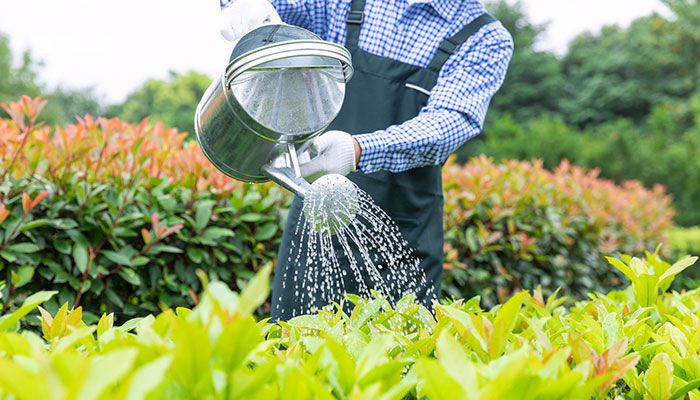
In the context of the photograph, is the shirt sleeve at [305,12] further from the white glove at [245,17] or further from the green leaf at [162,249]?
the green leaf at [162,249]

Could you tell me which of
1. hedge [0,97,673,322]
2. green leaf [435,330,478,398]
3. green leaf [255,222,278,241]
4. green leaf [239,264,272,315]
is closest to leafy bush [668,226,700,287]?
hedge [0,97,673,322]

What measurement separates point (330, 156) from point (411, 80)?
0.50 m

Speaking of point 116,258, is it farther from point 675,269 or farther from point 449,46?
point 675,269

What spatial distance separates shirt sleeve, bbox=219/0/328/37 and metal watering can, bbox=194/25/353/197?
525 mm

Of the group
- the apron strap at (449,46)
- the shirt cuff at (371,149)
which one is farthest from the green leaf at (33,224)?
the apron strap at (449,46)

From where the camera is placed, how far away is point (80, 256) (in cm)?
254

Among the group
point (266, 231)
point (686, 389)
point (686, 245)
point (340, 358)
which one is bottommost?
point (686, 245)

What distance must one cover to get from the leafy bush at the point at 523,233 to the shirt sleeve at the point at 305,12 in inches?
67.5

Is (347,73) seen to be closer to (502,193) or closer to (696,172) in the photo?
(502,193)

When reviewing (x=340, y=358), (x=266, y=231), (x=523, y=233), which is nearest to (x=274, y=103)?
(x=340, y=358)

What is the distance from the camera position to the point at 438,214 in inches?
95.7

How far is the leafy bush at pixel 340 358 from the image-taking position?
0.78 meters

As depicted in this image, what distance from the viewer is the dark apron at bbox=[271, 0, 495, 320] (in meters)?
2.24

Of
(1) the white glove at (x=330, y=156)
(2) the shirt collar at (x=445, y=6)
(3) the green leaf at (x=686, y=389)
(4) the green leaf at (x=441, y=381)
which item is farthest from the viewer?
(2) the shirt collar at (x=445, y=6)
